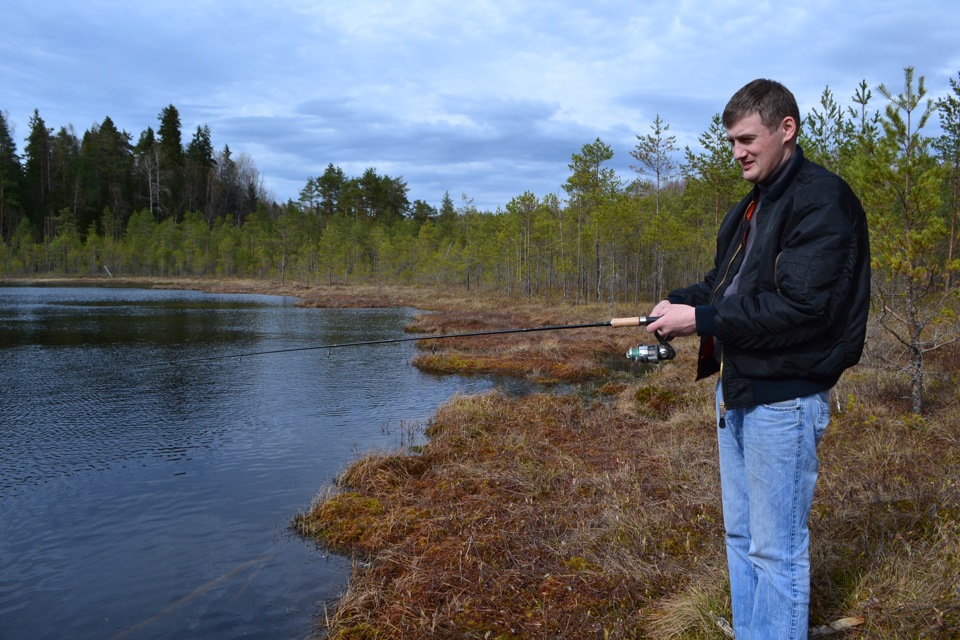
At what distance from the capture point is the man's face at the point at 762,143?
2385 mm

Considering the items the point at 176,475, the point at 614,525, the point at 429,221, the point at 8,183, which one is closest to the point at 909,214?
the point at 614,525

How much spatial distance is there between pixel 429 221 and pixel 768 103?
7620 cm

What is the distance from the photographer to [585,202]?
136 ft

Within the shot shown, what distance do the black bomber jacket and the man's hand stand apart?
7 cm

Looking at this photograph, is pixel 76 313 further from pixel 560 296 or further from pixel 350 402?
pixel 560 296

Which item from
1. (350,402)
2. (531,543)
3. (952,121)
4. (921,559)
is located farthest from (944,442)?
(952,121)

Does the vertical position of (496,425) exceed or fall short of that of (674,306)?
it falls short

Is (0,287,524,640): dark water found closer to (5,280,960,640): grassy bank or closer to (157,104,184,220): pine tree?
(5,280,960,640): grassy bank

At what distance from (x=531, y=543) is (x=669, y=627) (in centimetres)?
181

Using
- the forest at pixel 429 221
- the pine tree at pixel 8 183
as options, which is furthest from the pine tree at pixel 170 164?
the pine tree at pixel 8 183

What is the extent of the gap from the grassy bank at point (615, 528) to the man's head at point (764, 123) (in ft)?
7.58

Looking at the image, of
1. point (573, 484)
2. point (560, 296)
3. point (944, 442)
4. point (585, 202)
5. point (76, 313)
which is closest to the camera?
point (944, 442)

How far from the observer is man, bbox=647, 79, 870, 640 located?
2.23m

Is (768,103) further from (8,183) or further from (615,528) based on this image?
(8,183)
